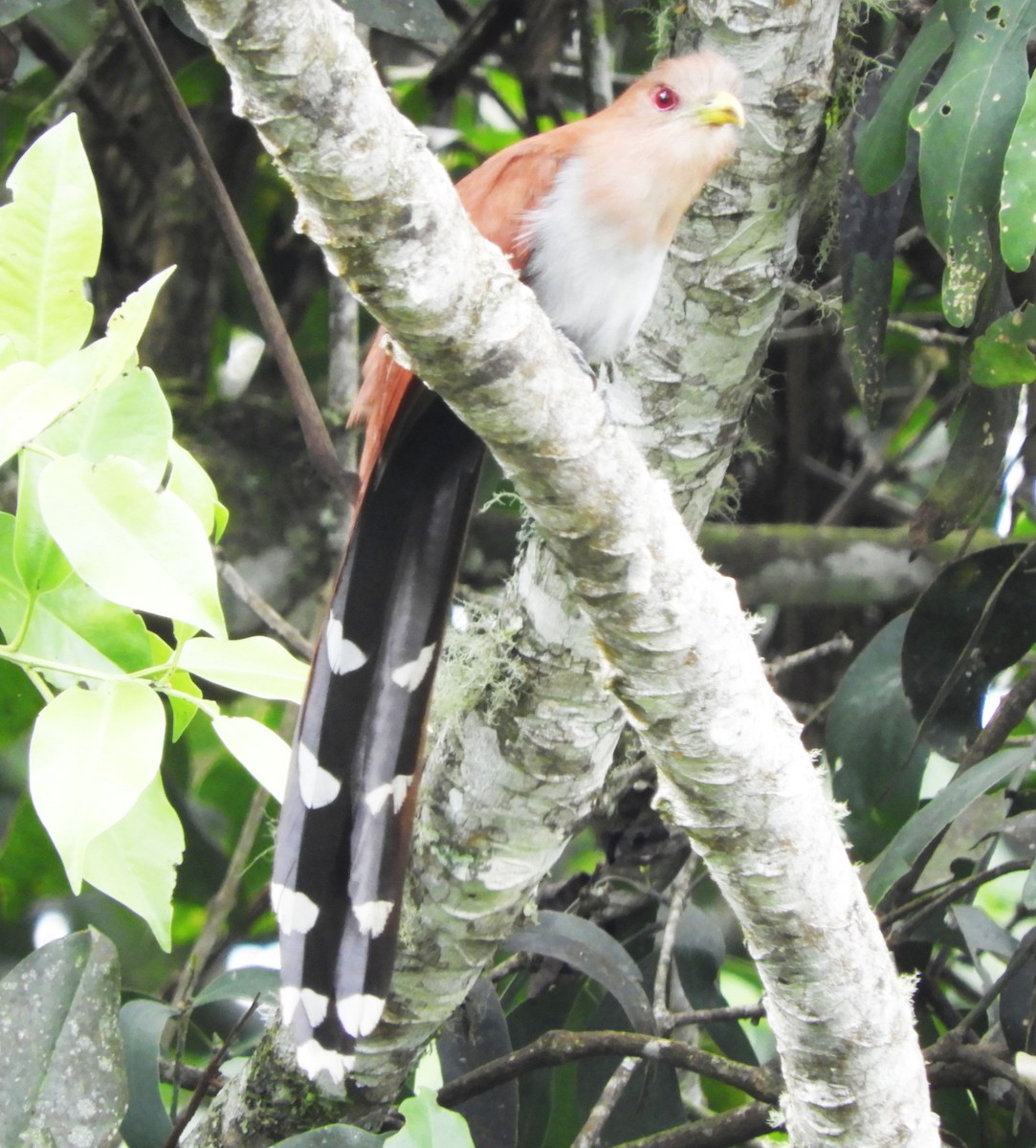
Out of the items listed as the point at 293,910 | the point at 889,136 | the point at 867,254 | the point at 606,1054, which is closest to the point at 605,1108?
the point at 606,1054

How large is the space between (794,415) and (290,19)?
2119 mm

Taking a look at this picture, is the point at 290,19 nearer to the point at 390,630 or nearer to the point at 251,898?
the point at 390,630

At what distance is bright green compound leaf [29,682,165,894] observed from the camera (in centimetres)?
93

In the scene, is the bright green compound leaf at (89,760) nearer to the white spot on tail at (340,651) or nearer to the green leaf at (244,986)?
the white spot on tail at (340,651)

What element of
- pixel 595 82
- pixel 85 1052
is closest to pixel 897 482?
pixel 595 82

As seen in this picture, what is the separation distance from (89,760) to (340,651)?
22.3 inches

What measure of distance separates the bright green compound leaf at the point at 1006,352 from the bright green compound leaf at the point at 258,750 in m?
0.93

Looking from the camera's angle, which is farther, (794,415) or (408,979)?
(794,415)

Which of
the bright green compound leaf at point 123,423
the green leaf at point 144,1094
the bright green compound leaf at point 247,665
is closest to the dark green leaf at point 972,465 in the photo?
the bright green compound leaf at point 247,665

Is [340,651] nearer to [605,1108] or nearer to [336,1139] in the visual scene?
[336,1139]

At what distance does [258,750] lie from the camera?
3.42ft

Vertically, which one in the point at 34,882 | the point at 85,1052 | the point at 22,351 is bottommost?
the point at 34,882

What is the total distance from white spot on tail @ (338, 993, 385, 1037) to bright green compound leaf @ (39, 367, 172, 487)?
72 centimetres

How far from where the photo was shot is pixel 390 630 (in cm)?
154
